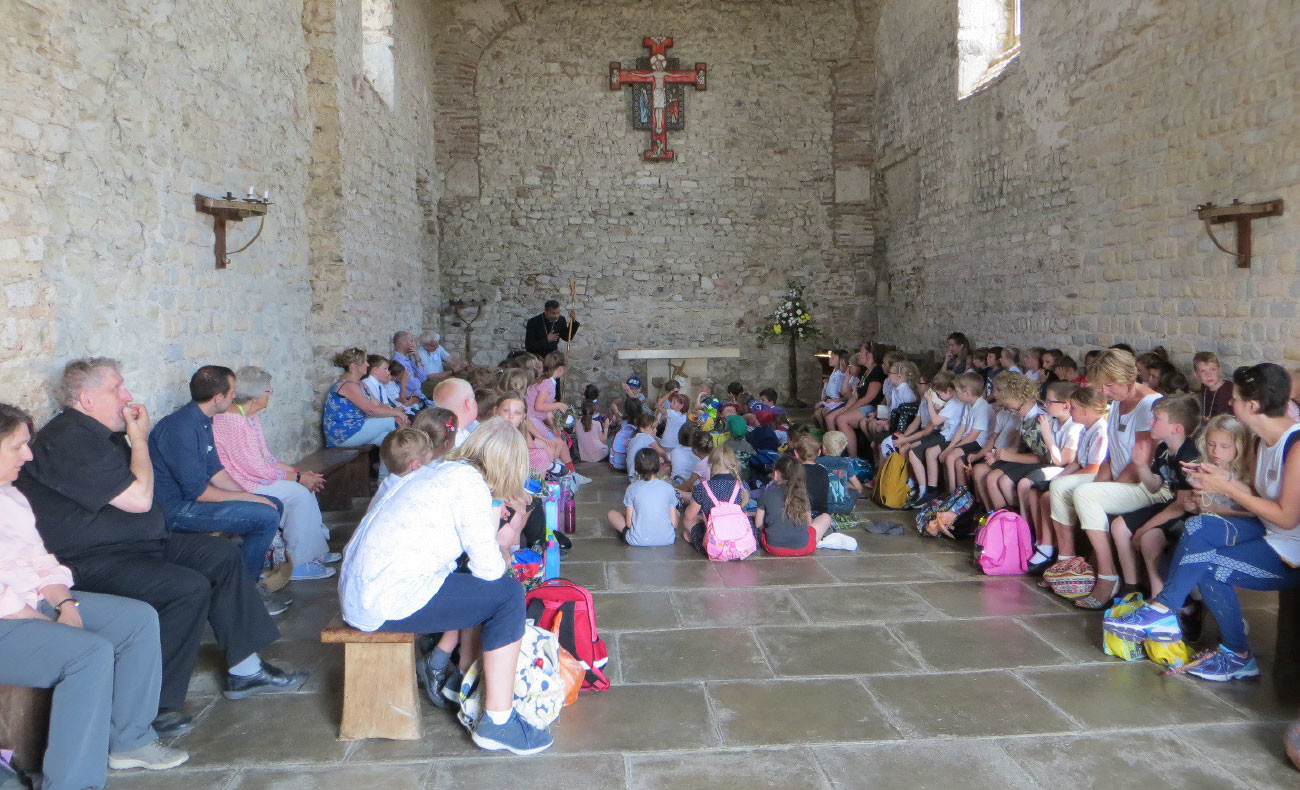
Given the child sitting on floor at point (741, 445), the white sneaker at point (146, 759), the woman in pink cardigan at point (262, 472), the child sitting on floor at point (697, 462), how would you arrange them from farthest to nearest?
the child sitting on floor at point (741, 445) < the child sitting on floor at point (697, 462) < the woman in pink cardigan at point (262, 472) < the white sneaker at point (146, 759)

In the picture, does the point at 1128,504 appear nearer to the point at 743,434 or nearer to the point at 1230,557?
the point at 1230,557

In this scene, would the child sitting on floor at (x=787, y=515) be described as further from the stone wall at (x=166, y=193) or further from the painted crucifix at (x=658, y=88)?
the painted crucifix at (x=658, y=88)

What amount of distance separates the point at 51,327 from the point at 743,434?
15.4 ft

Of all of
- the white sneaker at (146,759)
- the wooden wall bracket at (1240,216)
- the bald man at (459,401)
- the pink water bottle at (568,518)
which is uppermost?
the wooden wall bracket at (1240,216)

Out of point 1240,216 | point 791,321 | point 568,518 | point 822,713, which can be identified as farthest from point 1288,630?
point 791,321

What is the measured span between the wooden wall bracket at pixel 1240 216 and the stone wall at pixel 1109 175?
2.7 inches

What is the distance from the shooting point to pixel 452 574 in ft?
9.45

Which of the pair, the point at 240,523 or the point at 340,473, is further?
the point at 340,473

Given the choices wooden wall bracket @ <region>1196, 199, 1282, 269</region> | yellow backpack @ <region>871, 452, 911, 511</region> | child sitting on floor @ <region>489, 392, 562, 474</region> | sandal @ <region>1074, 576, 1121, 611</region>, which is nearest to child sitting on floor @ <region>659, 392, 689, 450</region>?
child sitting on floor @ <region>489, 392, 562, 474</region>

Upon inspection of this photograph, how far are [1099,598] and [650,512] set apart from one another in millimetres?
2422

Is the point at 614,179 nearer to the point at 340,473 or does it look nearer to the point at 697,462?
the point at 697,462

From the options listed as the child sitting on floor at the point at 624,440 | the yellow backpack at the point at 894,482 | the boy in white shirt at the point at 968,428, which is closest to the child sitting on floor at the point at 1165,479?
the boy in white shirt at the point at 968,428

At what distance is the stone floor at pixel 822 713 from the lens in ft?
8.68

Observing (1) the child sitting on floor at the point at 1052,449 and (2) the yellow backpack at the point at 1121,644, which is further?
(1) the child sitting on floor at the point at 1052,449
